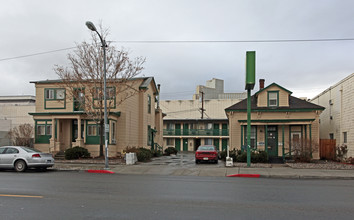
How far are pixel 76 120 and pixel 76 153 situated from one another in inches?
185

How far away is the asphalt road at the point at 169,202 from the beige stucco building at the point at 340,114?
14.1 metres

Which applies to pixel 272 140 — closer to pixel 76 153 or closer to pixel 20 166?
pixel 76 153

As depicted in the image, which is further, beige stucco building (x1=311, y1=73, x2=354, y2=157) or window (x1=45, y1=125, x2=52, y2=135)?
window (x1=45, y1=125, x2=52, y2=135)

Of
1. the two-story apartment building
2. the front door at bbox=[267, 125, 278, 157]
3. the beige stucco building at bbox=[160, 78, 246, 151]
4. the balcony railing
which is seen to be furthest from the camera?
the beige stucco building at bbox=[160, 78, 246, 151]

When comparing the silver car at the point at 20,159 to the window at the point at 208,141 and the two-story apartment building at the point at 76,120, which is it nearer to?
the two-story apartment building at the point at 76,120

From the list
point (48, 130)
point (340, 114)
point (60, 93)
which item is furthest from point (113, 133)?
point (340, 114)

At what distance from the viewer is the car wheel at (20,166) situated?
17719 mm

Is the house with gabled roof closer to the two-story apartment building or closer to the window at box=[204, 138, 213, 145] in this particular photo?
the two-story apartment building

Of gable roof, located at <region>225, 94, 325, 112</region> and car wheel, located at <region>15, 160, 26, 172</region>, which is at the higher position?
gable roof, located at <region>225, 94, 325, 112</region>

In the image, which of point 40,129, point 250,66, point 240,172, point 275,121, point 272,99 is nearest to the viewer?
point 240,172

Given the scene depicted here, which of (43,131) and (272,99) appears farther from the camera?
(43,131)

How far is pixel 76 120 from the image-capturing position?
97.4 ft

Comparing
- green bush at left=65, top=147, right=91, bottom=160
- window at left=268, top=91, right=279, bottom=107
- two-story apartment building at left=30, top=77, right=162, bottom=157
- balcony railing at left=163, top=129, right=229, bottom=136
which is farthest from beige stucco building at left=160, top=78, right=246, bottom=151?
green bush at left=65, top=147, right=91, bottom=160

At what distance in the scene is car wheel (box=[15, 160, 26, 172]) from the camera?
17.7 meters
